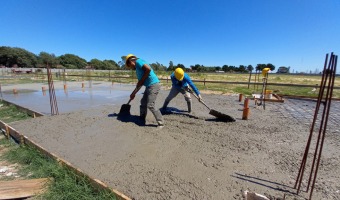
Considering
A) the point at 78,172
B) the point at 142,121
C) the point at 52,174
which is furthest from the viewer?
the point at 142,121

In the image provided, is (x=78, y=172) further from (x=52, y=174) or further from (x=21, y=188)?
(x=21, y=188)

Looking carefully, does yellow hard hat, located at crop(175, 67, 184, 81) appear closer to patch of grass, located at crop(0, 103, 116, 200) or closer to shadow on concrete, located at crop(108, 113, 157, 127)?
shadow on concrete, located at crop(108, 113, 157, 127)

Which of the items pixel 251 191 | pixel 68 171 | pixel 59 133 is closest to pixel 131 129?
pixel 59 133

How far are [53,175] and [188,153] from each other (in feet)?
6.64

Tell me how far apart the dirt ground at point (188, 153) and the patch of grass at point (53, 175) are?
191 millimetres

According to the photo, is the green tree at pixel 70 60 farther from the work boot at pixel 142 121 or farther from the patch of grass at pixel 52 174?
the patch of grass at pixel 52 174

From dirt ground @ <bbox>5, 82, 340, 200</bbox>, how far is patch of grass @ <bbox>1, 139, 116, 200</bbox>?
19 centimetres

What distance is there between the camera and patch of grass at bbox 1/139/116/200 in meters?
2.33

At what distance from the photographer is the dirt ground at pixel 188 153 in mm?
A: 2410

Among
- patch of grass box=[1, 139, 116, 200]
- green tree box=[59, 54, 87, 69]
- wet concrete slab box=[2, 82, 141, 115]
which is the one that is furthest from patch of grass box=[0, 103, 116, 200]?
green tree box=[59, 54, 87, 69]

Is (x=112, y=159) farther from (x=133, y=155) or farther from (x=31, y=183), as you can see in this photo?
(x=31, y=183)

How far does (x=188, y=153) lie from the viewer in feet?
10.8

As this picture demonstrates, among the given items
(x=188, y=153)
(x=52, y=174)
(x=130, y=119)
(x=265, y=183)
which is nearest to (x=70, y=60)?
(x=130, y=119)

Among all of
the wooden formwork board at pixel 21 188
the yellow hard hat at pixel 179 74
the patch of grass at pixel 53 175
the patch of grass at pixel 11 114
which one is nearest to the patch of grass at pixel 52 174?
the patch of grass at pixel 53 175
